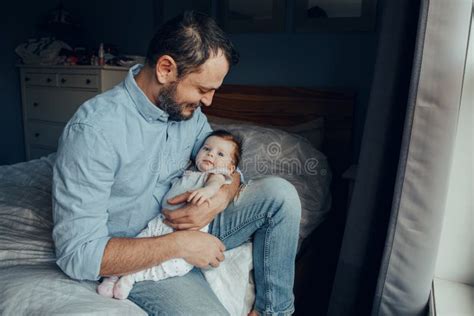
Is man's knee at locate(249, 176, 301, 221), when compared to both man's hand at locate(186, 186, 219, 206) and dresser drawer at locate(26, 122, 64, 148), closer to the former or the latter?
man's hand at locate(186, 186, 219, 206)

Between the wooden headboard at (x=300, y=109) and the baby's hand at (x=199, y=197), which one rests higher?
the wooden headboard at (x=300, y=109)

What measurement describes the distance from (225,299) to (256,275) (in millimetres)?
149

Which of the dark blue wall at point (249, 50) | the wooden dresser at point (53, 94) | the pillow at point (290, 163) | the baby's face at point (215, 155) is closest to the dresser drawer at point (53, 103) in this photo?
the wooden dresser at point (53, 94)

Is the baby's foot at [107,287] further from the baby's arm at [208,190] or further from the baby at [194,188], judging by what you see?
the baby's arm at [208,190]

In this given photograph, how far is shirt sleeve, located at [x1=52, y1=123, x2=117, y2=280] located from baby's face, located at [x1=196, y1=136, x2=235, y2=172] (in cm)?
47

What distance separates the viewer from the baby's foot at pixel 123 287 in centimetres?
100

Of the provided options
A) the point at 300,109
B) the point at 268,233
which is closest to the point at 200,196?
the point at 268,233

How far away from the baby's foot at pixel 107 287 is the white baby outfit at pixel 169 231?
0.02 m

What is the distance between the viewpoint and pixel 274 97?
7.91ft

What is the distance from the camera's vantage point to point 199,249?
1097 mm

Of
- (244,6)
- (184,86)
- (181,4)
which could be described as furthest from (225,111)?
(184,86)

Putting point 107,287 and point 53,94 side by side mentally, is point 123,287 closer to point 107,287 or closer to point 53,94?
point 107,287

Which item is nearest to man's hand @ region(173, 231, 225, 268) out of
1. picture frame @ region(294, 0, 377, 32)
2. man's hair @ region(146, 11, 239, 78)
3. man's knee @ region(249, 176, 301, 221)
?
man's knee @ region(249, 176, 301, 221)

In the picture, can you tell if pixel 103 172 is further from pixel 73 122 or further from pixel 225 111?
pixel 225 111
